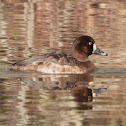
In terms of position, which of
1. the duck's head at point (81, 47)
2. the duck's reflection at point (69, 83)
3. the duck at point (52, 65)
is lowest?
the duck's reflection at point (69, 83)

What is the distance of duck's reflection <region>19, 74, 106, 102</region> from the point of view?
848cm

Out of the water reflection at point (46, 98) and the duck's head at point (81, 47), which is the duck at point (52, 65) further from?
the duck's head at point (81, 47)

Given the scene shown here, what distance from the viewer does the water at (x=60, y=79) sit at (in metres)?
7.19

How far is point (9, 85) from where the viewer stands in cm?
907

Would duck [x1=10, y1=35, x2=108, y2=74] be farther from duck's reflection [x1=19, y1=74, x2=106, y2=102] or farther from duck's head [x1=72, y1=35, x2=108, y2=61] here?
duck's head [x1=72, y1=35, x2=108, y2=61]

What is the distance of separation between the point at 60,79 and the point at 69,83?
1.27 feet

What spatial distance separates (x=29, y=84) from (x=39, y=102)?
137 cm

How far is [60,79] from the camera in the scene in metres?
9.73

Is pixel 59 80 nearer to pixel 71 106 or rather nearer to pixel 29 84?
pixel 29 84

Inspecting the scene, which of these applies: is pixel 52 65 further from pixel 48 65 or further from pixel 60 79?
pixel 60 79

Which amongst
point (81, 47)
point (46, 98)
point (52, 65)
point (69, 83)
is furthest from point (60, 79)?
point (46, 98)

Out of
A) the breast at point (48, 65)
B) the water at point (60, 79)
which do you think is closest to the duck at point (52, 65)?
the breast at point (48, 65)

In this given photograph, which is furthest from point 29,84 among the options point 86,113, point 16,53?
point 16,53

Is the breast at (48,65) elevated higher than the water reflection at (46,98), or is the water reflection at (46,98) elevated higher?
the breast at (48,65)
